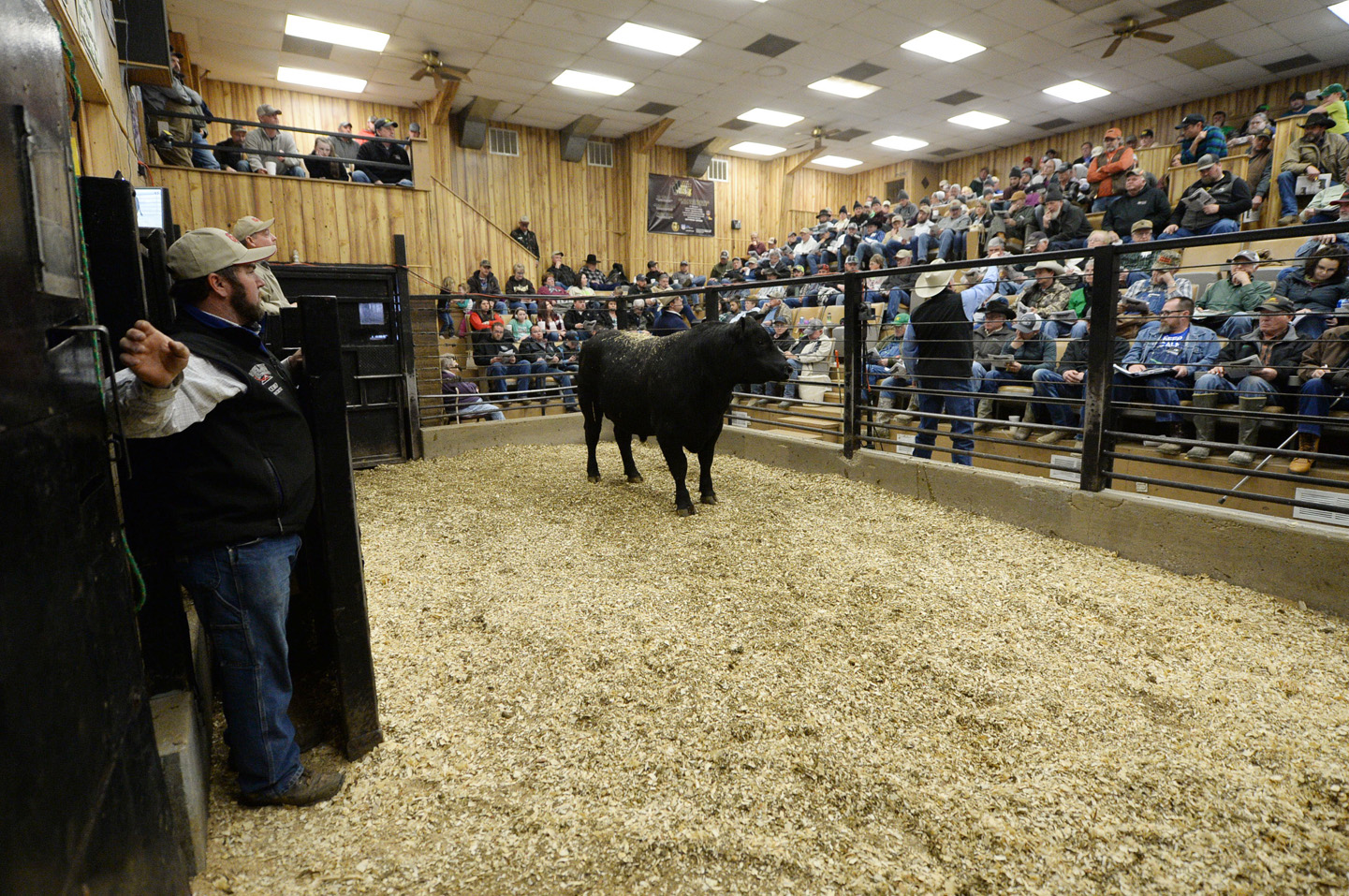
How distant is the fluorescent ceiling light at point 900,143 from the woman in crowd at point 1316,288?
1350cm

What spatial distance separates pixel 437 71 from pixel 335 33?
1727 mm

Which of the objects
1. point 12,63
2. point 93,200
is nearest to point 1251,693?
Result: point 12,63

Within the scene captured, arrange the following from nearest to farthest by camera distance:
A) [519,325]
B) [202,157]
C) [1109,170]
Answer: [202,157] < [1109,170] < [519,325]

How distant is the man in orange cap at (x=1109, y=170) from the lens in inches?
383

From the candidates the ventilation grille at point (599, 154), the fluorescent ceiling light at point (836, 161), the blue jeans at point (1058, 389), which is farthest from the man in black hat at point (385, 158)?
the fluorescent ceiling light at point (836, 161)

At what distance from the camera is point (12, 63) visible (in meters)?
1.07

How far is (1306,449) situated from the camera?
5020 millimetres

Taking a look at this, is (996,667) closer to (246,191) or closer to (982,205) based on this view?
(246,191)

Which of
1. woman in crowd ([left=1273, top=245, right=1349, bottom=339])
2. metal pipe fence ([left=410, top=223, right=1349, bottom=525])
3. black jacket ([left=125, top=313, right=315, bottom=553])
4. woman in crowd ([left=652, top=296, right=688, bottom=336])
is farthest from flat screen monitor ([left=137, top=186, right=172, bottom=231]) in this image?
woman in crowd ([left=1273, top=245, right=1349, bottom=339])

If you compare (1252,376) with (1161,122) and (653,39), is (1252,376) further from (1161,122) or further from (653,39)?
(1161,122)

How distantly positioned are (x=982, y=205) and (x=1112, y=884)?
42.7 feet

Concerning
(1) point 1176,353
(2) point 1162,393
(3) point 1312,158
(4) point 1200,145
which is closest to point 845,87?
(4) point 1200,145

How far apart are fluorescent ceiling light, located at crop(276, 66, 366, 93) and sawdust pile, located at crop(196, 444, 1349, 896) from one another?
479 inches

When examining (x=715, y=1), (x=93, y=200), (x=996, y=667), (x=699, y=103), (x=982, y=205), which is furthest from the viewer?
(x=699, y=103)
